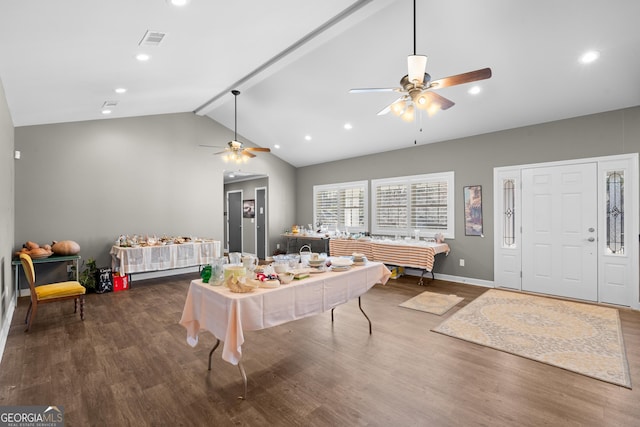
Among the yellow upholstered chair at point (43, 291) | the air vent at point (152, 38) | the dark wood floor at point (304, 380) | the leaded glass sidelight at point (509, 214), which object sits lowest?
the dark wood floor at point (304, 380)

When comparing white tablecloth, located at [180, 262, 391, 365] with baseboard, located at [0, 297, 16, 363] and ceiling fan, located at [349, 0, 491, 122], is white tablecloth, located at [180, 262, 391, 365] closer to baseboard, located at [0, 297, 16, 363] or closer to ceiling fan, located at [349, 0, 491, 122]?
ceiling fan, located at [349, 0, 491, 122]

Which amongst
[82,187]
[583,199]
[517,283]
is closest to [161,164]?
[82,187]

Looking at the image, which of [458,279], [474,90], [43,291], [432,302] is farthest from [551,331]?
[43,291]

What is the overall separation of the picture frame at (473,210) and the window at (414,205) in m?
0.26

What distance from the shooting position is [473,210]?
5699 millimetres

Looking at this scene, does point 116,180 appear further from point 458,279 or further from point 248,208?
point 458,279

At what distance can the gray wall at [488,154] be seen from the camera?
14.5ft

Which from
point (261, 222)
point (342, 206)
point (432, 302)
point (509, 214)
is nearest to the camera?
point (432, 302)

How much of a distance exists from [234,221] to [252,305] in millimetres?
8653

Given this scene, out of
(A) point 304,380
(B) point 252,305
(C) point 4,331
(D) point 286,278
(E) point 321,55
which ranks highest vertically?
(E) point 321,55

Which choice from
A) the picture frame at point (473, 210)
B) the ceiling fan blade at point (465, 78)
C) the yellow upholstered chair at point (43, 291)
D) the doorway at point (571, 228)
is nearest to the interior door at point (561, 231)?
the doorway at point (571, 228)

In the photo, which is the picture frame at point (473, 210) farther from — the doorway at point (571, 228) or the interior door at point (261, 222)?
the interior door at point (261, 222)

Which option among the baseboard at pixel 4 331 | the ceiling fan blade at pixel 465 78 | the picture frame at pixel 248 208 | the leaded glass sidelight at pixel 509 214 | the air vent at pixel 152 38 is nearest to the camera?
the ceiling fan blade at pixel 465 78

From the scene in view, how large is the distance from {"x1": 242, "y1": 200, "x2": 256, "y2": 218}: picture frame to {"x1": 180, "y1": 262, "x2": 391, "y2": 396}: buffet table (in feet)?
22.5
